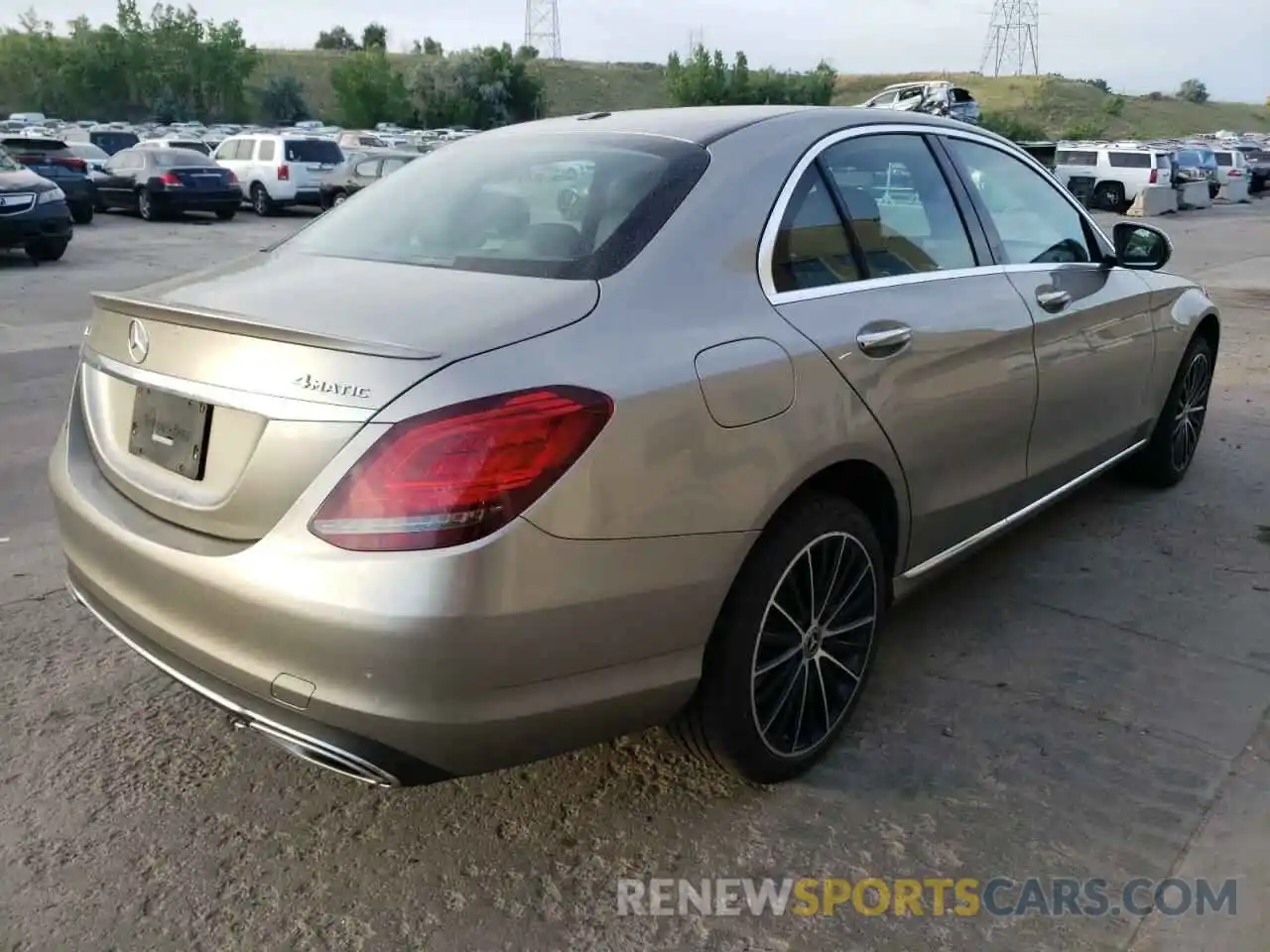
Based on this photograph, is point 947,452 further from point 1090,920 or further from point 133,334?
point 133,334

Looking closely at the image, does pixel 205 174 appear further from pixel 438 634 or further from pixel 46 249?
pixel 438 634

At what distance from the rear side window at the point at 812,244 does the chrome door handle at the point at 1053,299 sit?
106 cm

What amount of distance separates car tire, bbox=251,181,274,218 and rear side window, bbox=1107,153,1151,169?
861 inches

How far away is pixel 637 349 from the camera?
2.34 metres

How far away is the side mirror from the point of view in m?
4.47

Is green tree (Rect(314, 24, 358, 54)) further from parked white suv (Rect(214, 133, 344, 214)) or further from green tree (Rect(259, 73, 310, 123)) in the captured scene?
parked white suv (Rect(214, 133, 344, 214))

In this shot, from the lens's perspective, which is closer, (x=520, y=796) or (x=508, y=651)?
(x=508, y=651)

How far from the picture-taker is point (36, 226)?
13.6m

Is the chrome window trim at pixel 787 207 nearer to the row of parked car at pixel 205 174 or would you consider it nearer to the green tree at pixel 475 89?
the row of parked car at pixel 205 174

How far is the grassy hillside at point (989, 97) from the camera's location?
3295 inches

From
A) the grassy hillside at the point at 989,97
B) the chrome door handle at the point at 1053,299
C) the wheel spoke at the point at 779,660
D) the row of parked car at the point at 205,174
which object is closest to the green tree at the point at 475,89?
the grassy hillside at the point at 989,97

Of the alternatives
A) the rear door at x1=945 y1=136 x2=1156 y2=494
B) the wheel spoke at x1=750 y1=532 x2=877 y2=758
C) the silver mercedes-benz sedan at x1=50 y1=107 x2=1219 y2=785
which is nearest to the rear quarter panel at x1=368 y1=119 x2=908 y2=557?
the silver mercedes-benz sedan at x1=50 y1=107 x2=1219 y2=785

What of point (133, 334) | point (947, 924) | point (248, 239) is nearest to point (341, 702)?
point (133, 334)

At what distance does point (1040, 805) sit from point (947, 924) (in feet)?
1.85
